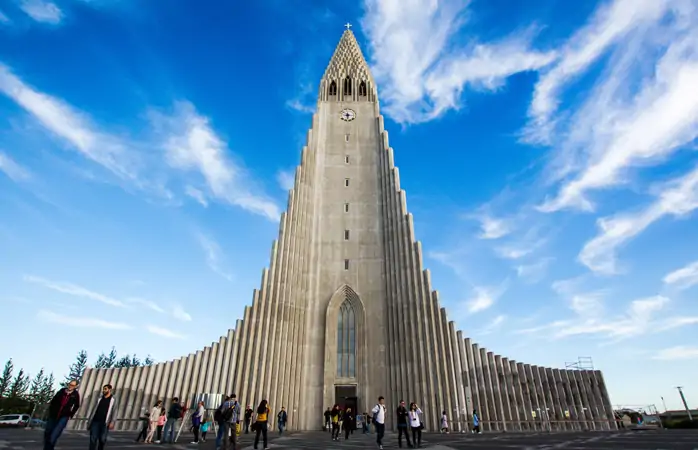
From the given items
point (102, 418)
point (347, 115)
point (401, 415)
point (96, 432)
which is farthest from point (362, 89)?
point (96, 432)

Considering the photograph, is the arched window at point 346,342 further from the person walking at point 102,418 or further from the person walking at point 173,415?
the person walking at point 102,418

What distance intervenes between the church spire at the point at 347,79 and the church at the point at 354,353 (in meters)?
11.0

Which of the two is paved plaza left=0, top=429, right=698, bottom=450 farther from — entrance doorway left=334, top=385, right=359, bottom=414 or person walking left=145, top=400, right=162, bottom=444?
entrance doorway left=334, top=385, right=359, bottom=414

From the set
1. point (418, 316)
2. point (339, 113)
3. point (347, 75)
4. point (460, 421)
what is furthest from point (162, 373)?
point (347, 75)

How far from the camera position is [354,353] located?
28.5m

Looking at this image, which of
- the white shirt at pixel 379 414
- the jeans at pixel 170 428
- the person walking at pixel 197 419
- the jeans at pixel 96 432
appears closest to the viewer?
the jeans at pixel 96 432

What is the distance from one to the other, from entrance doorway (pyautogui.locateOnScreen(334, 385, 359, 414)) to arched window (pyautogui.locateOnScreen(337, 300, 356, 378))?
30.8 inches

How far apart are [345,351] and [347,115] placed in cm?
2228

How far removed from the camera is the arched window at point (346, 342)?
28.0 metres

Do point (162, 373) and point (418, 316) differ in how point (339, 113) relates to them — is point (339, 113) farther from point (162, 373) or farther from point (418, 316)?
point (162, 373)

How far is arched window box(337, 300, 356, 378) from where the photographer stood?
2800 centimetres

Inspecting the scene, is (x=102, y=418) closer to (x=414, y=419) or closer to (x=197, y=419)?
(x=197, y=419)

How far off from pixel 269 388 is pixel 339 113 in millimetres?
25622

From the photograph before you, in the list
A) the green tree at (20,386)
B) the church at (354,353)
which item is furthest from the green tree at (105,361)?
the church at (354,353)
